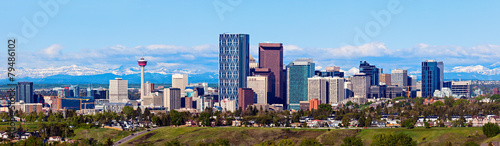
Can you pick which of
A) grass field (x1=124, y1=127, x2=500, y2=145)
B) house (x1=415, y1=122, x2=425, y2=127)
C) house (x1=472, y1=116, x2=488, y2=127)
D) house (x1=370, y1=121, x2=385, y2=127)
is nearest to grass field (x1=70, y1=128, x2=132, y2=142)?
grass field (x1=124, y1=127, x2=500, y2=145)

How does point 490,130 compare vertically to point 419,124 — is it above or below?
above

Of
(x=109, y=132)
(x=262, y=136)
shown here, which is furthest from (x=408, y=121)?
(x=109, y=132)

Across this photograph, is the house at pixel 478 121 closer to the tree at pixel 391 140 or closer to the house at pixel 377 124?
the house at pixel 377 124

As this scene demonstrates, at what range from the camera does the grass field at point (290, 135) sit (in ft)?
462

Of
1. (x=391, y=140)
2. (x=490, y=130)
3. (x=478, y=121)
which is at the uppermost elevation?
(x=490, y=130)

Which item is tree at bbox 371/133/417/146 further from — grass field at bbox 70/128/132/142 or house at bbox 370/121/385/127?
grass field at bbox 70/128/132/142

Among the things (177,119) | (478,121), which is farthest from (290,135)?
(478,121)

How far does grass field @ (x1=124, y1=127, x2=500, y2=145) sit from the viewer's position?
140750 millimetres

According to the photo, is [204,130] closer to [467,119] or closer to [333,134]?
[333,134]

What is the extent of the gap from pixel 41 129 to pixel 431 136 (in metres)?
84.8

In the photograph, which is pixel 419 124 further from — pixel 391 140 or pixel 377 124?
pixel 391 140

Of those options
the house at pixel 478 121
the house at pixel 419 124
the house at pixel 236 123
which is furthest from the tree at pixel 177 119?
the house at pixel 478 121

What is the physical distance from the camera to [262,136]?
15350 centimetres

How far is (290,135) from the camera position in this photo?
153375 mm
